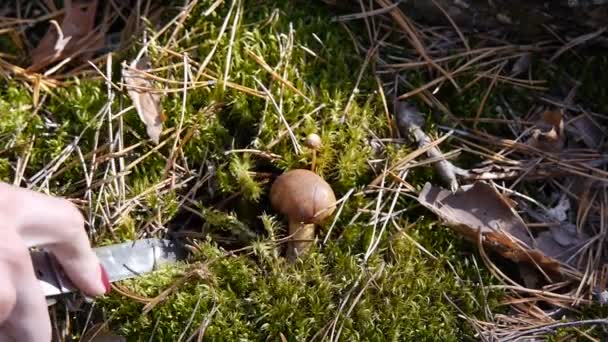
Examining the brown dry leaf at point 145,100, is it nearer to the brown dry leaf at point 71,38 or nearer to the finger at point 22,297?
the brown dry leaf at point 71,38

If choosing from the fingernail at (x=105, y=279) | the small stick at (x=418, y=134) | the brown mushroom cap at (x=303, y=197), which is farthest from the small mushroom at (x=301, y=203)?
the fingernail at (x=105, y=279)

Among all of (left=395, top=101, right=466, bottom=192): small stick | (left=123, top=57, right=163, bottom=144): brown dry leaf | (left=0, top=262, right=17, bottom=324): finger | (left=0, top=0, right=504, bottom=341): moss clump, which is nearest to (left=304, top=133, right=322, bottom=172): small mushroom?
(left=0, top=0, right=504, bottom=341): moss clump

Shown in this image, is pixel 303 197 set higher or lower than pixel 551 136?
higher

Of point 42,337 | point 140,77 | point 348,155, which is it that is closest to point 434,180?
point 348,155

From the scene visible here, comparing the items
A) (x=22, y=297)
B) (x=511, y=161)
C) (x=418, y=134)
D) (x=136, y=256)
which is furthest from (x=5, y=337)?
(x=511, y=161)

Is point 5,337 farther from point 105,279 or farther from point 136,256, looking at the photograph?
point 136,256

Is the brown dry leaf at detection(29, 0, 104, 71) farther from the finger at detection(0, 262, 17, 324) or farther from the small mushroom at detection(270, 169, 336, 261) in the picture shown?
the finger at detection(0, 262, 17, 324)
